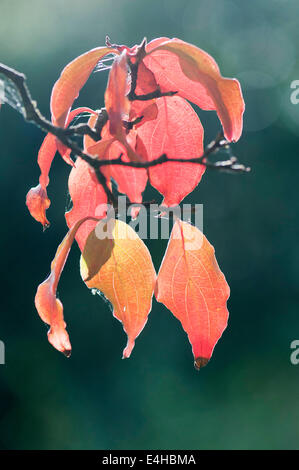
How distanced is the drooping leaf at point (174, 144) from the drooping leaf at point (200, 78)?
0.9 inches

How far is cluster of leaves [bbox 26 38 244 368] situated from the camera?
0.39 meters

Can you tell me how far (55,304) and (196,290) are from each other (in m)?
0.13

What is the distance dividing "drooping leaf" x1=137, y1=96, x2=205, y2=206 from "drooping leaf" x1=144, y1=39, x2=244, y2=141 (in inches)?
0.9

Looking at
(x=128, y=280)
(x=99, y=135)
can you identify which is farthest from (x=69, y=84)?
(x=128, y=280)

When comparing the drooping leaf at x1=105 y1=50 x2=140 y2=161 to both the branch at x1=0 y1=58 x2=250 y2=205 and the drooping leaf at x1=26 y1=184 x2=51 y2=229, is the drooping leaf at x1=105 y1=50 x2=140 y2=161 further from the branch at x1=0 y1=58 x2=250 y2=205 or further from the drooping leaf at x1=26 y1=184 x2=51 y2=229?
the drooping leaf at x1=26 y1=184 x2=51 y2=229

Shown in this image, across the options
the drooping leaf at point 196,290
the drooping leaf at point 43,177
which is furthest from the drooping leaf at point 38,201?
the drooping leaf at point 196,290

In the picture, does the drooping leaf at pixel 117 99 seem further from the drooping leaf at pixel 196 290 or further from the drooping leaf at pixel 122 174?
the drooping leaf at pixel 196 290

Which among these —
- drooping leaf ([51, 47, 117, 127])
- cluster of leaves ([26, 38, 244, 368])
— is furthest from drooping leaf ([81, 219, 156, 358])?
drooping leaf ([51, 47, 117, 127])

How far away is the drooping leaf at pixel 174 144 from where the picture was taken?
42 cm

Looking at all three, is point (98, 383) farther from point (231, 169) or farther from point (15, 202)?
point (231, 169)

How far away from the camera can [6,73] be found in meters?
0.34

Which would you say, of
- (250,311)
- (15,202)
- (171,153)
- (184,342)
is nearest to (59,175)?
(15,202)

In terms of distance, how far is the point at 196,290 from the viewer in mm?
436

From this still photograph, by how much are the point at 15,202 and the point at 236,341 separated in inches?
63.9
